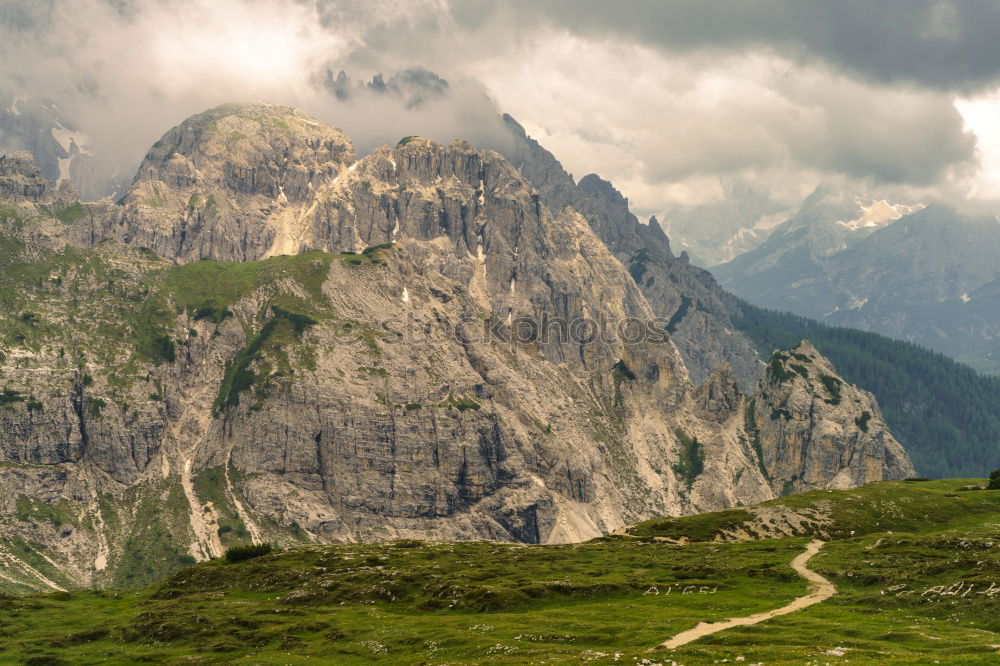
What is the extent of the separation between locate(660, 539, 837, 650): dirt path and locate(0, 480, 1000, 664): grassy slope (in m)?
2.32

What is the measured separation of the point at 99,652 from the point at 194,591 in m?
45.6

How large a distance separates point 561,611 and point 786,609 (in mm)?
33194

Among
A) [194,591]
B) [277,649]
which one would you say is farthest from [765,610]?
[194,591]

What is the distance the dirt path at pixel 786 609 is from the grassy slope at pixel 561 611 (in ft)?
7.60

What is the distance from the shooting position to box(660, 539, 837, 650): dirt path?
11647 centimetres

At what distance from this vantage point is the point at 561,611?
143 metres

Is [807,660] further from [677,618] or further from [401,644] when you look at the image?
[401,644]

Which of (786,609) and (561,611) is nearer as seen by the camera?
(786,609)

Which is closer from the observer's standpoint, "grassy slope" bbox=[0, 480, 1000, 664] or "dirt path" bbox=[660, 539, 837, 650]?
"grassy slope" bbox=[0, 480, 1000, 664]

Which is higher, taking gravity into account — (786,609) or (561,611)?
(561,611)

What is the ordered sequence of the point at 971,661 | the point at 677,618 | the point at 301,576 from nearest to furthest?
1. the point at 971,661
2. the point at 677,618
3. the point at 301,576

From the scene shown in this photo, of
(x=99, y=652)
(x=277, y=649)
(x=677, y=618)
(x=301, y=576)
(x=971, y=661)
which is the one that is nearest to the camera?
(x=971, y=661)

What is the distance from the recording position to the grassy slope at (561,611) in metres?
111

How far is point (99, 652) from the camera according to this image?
486 ft
